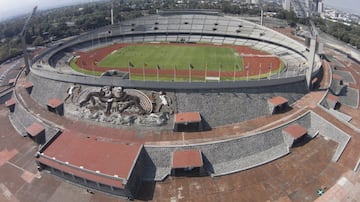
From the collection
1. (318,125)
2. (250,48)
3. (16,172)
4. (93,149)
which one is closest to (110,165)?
(93,149)

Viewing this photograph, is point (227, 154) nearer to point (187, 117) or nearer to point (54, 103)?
point (187, 117)

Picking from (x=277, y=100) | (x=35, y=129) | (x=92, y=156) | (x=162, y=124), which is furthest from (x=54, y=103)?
(x=277, y=100)

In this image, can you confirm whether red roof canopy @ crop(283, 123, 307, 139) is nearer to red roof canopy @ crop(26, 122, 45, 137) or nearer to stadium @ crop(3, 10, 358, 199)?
stadium @ crop(3, 10, 358, 199)

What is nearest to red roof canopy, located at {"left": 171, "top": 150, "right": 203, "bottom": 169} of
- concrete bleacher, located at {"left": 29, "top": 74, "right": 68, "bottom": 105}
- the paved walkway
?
the paved walkway

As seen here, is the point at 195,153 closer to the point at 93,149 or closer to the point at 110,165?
the point at 110,165

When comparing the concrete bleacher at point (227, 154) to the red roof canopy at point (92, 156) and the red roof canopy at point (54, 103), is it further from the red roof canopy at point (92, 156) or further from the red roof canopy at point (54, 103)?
the red roof canopy at point (54, 103)

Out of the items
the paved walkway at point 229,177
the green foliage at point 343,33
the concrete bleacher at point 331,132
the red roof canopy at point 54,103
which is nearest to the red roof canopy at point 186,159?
the paved walkway at point 229,177
